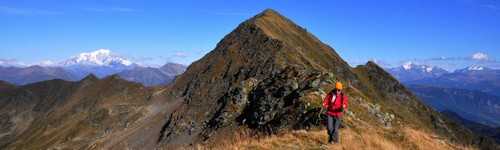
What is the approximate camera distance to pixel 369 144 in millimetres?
24906

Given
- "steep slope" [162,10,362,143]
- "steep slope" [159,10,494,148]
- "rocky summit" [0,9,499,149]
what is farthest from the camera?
"steep slope" [162,10,362,143]

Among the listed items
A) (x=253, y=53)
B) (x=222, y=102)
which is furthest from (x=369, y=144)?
(x=253, y=53)

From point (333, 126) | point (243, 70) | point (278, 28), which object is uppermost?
point (278, 28)

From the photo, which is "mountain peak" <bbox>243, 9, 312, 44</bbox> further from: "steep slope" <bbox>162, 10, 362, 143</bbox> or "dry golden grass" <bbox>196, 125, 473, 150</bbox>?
"dry golden grass" <bbox>196, 125, 473, 150</bbox>

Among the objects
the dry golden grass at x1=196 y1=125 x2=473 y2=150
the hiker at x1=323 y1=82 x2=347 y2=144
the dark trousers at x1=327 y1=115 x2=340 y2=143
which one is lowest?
the dry golden grass at x1=196 y1=125 x2=473 y2=150

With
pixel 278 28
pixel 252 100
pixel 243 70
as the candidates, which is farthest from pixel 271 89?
pixel 278 28

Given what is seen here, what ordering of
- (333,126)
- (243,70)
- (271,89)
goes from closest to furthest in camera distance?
(333,126) < (271,89) < (243,70)

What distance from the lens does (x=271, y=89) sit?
295ft

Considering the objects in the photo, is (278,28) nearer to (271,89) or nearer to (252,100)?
(252,100)

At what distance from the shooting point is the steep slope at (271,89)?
7297cm

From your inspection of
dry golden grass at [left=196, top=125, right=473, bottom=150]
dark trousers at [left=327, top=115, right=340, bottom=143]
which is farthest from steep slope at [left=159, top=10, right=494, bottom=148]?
dark trousers at [left=327, top=115, right=340, bottom=143]

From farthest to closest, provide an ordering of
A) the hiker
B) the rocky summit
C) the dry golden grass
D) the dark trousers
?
the rocky summit, the dry golden grass, the dark trousers, the hiker

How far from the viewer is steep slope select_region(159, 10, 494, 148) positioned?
73.0 m

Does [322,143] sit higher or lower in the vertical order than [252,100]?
lower
